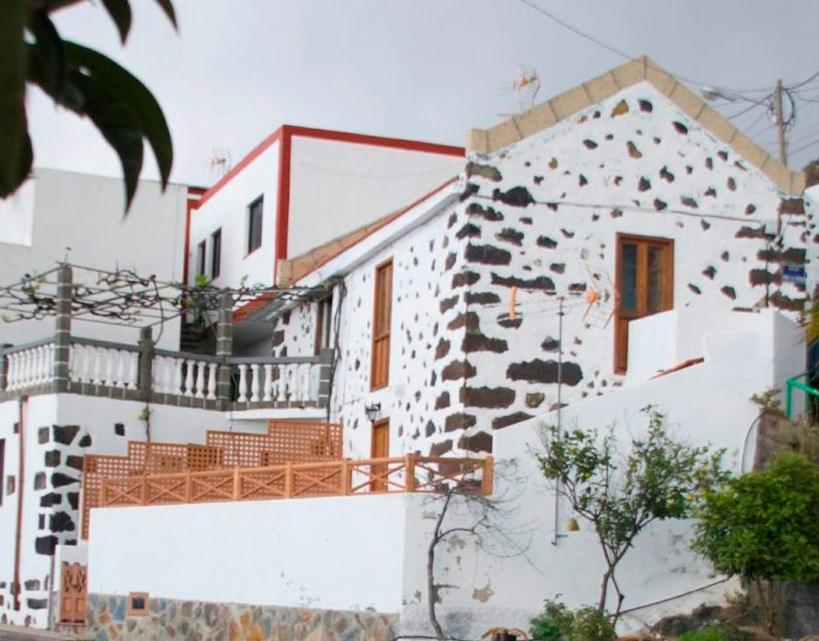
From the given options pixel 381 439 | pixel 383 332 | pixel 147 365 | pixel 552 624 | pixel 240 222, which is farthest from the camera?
pixel 240 222

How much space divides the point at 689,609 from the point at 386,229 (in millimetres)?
7211

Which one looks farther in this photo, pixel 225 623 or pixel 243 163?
pixel 243 163

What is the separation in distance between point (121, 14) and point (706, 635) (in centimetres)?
1071

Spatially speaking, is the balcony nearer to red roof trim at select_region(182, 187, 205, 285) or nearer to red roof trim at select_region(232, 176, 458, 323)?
red roof trim at select_region(232, 176, 458, 323)

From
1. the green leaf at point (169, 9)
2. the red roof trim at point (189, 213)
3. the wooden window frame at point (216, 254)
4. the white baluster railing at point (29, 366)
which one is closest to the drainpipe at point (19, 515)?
the white baluster railing at point (29, 366)

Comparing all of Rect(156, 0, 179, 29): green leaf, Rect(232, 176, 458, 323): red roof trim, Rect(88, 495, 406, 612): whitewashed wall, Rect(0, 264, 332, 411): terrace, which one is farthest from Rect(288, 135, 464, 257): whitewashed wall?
Rect(156, 0, 179, 29): green leaf

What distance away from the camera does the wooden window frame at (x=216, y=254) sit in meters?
30.0

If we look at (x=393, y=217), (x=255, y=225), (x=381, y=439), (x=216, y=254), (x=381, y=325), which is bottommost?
(x=381, y=439)

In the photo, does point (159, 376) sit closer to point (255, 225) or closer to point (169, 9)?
point (255, 225)

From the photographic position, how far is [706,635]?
1530 centimetres

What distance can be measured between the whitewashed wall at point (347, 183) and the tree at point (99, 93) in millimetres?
19884

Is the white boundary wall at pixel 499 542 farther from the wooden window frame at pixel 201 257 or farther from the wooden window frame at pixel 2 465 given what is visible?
the wooden window frame at pixel 201 257

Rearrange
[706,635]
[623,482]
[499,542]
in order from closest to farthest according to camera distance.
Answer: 1. [706,635]
2. [499,542]
3. [623,482]

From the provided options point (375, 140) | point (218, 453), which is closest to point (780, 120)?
point (375, 140)
